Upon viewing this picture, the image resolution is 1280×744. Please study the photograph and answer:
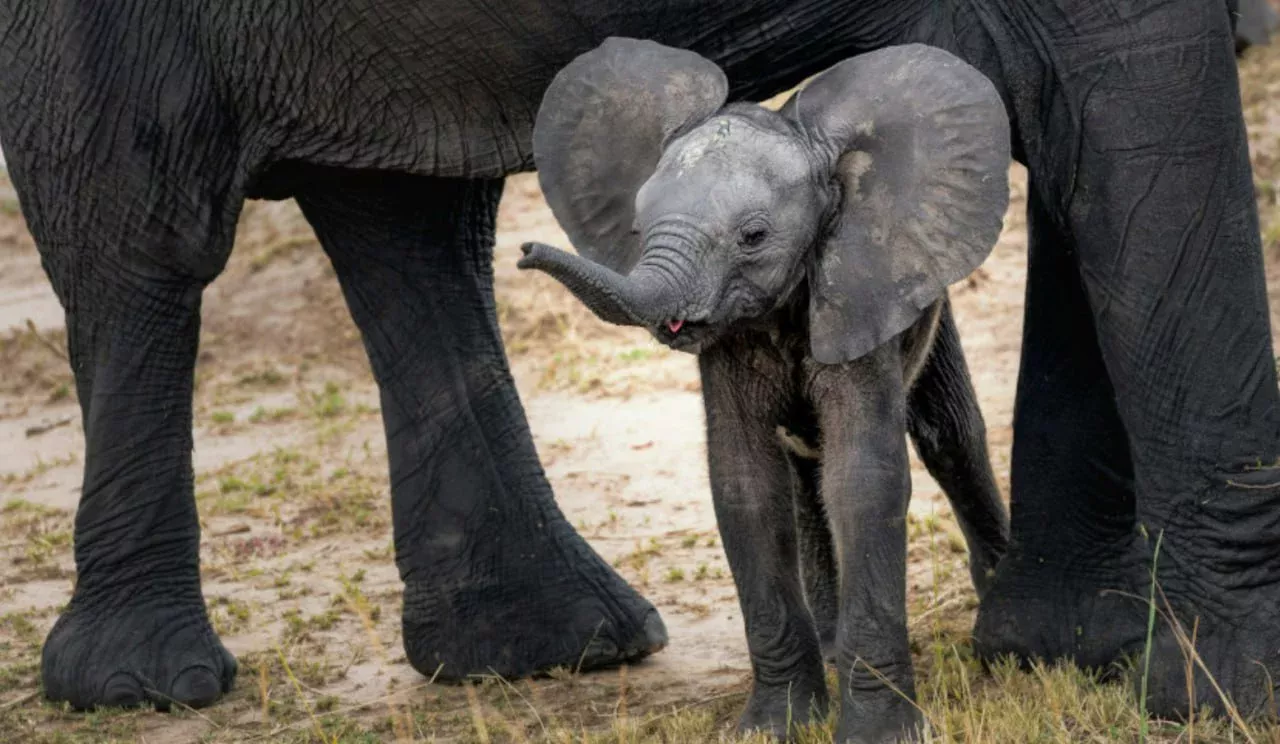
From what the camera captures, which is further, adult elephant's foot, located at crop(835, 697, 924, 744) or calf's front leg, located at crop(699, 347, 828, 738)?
calf's front leg, located at crop(699, 347, 828, 738)

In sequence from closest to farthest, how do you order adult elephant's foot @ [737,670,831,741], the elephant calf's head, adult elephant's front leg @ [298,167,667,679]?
the elephant calf's head, adult elephant's foot @ [737,670,831,741], adult elephant's front leg @ [298,167,667,679]

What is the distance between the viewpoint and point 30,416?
8.67 metres

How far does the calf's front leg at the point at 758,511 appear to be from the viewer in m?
4.39

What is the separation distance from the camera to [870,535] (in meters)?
4.20

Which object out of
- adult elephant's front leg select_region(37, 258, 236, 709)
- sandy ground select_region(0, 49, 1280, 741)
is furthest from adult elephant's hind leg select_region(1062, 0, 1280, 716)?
adult elephant's front leg select_region(37, 258, 236, 709)

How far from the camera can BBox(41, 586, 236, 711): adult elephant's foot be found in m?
5.41

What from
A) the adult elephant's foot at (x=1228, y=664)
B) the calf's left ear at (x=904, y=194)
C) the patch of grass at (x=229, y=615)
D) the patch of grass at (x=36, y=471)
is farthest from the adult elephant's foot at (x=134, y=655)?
the patch of grass at (x=36, y=471)

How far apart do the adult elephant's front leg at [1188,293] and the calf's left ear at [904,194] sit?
230mm

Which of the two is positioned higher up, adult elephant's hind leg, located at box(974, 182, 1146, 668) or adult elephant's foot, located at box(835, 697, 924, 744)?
adult elephant's hind leg, located at box(974, 182, 1146, 668)

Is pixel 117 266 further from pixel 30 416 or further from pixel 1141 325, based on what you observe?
pixel 30 416

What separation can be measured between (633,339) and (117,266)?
3451 millimetres

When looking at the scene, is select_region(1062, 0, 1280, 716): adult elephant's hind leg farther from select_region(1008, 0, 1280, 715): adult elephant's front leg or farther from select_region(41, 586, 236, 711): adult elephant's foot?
select_region(41, 586, 236, 711): adult elephant's foot

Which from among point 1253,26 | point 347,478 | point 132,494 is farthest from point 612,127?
point 1253,26

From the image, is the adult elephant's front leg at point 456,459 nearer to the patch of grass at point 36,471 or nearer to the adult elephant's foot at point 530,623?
the adult elephant's foot at point 530,623
